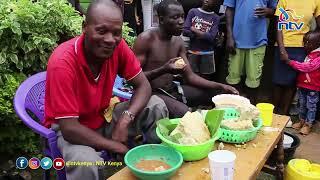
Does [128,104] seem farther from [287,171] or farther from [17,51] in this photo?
[287,171]

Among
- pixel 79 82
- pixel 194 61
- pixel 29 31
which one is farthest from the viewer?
pixel 194 61

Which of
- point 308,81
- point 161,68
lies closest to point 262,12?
point 308,81

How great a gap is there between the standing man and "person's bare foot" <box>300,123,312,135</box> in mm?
787

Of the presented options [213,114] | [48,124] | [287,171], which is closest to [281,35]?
[287,171]

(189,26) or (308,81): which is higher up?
(189,26)

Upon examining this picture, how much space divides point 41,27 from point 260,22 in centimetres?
263

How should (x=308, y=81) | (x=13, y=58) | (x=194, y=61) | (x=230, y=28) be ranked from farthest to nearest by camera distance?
(x=194, y=61), (x=230, y=28), (x=308, y=81), (x=13, y=58)

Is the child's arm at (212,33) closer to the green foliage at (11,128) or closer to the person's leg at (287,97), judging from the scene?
the person's leg at (287,97)

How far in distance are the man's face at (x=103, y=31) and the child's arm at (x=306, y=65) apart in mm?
2705

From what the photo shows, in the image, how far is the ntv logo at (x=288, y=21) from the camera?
4305mm

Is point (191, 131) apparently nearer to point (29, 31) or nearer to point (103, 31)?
point (103, 31)

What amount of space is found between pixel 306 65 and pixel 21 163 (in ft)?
10.9

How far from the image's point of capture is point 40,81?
3.05 m

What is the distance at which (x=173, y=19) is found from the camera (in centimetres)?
337
